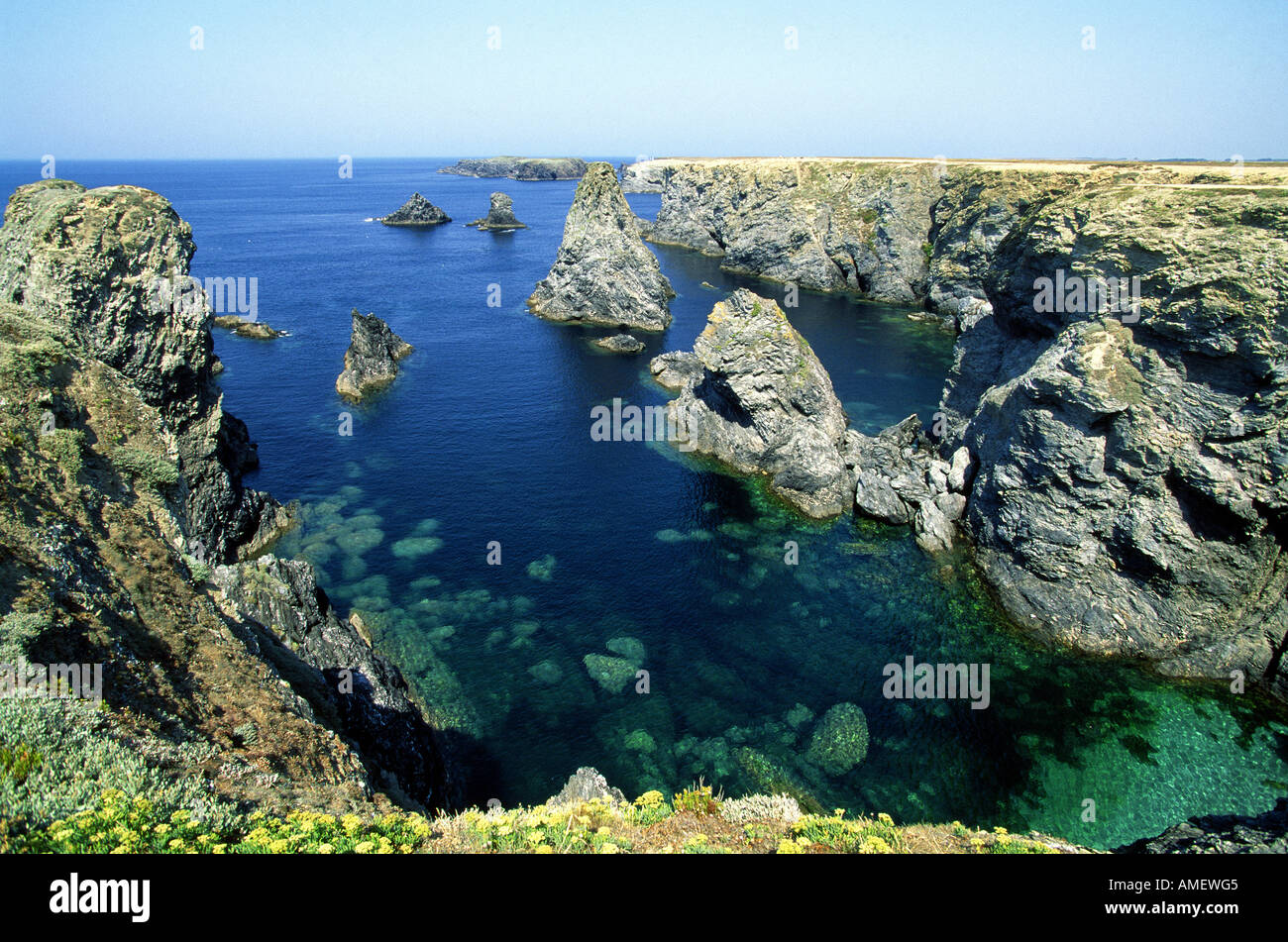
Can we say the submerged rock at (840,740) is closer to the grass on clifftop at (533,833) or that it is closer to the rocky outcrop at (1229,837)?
the rocky outcrop at (1229,837)

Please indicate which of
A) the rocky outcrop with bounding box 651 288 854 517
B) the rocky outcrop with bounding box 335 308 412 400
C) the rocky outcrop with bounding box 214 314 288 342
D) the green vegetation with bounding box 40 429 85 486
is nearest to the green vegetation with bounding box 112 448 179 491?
the green vegetation with bounding box 40 429 85 486

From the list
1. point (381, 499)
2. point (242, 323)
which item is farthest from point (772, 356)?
point (242, 323)

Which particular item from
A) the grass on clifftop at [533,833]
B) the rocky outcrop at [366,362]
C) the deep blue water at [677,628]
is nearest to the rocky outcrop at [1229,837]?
the grass on clifftop at [533,833]

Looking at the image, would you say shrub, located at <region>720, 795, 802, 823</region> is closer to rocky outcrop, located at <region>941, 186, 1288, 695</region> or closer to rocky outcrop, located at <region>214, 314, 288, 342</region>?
rocky outcrop, located at <region>941, 186, 1288, 695</region>

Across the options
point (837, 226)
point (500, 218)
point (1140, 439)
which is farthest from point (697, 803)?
point (500, 218)

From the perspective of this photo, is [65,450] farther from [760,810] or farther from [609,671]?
[609,671]
